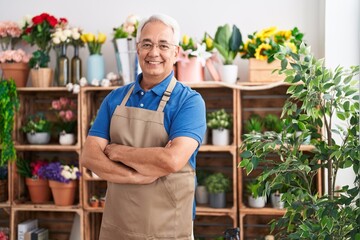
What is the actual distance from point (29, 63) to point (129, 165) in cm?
203

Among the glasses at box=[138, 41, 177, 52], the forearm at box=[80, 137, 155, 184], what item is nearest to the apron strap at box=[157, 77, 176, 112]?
the glasses at box=[138, 41, 177, 52]

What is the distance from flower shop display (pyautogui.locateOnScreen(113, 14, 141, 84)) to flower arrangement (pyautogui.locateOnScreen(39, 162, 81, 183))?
71cm

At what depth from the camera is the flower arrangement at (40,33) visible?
3703mm

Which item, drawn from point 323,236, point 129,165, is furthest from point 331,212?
point 129,165

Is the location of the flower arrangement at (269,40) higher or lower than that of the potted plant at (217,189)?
higher

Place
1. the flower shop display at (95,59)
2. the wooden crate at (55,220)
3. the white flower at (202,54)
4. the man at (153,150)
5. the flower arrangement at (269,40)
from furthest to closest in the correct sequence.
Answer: the wooden crate at (55,220) → the flower shop display at (95,59) → the white flower at (202,54) → the flower arrangement at (269,40) → the man at (153,150)

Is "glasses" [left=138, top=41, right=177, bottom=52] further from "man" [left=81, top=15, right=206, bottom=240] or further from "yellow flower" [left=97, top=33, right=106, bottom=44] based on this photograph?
"yellow flower" [left=97, top=33, right=106, bottom=44]

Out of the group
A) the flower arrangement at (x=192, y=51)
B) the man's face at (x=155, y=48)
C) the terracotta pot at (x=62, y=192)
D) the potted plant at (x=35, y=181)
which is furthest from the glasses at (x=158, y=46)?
the potted plant at (x=35, y=181)

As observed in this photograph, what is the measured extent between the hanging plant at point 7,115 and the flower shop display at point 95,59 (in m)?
0.52

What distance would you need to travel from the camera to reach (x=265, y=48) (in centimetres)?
342

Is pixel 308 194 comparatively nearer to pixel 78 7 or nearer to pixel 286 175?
pixel 286 175

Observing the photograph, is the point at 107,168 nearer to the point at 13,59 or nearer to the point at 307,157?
the point at 307,157

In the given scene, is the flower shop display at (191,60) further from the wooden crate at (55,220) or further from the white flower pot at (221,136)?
the wooden crate at (55,220)

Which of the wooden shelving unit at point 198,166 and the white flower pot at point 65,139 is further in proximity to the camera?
the white flower pot at point 65,139
